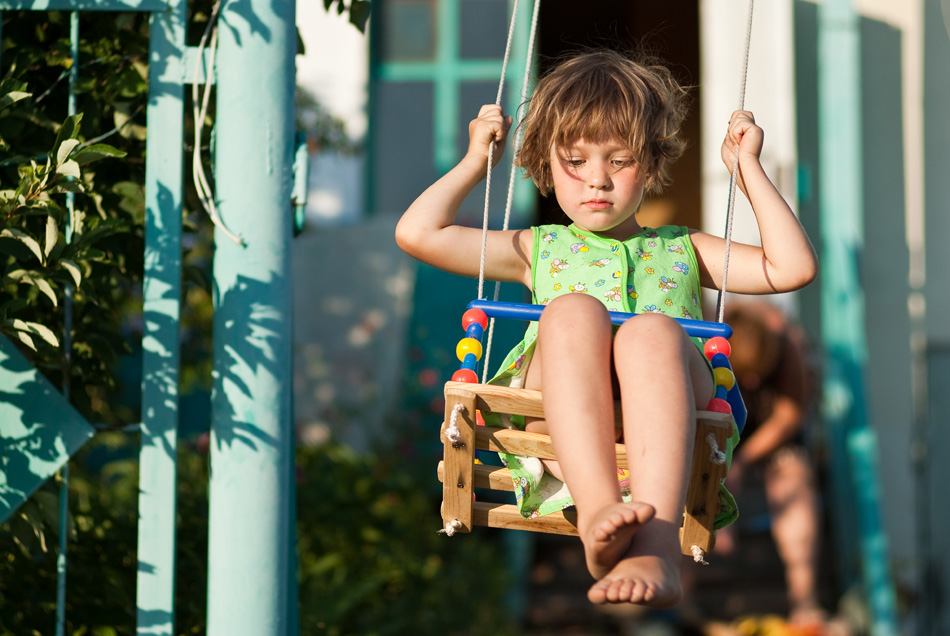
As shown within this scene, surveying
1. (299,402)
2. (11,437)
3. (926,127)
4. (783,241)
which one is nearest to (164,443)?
(11,437)

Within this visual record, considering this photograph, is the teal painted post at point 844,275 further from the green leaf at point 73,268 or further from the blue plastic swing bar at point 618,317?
the green leaf at point 73,268

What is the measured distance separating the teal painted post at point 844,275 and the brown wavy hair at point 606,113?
444 centimetres

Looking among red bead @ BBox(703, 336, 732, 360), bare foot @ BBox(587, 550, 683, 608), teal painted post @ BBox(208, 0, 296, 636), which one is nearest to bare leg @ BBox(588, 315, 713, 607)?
bare foot @ BBox(587, 550, 683, 608)

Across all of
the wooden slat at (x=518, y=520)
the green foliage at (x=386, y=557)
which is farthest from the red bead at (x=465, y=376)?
the green foliage at (x=386, y=557)

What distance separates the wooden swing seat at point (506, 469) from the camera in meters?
2.15

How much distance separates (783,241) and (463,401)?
0.85 m

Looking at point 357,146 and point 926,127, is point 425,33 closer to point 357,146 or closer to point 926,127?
point 357,146

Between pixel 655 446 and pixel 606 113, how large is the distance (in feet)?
2.61

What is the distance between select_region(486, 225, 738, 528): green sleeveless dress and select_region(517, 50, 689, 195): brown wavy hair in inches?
5.4

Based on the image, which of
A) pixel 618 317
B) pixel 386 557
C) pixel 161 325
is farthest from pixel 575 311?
pixel 386 557

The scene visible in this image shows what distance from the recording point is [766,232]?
247 centimetres

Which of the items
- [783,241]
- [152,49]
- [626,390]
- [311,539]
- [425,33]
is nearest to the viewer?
[626,390]

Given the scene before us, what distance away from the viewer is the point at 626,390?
214cm

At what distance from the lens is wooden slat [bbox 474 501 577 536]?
2.32 meters
